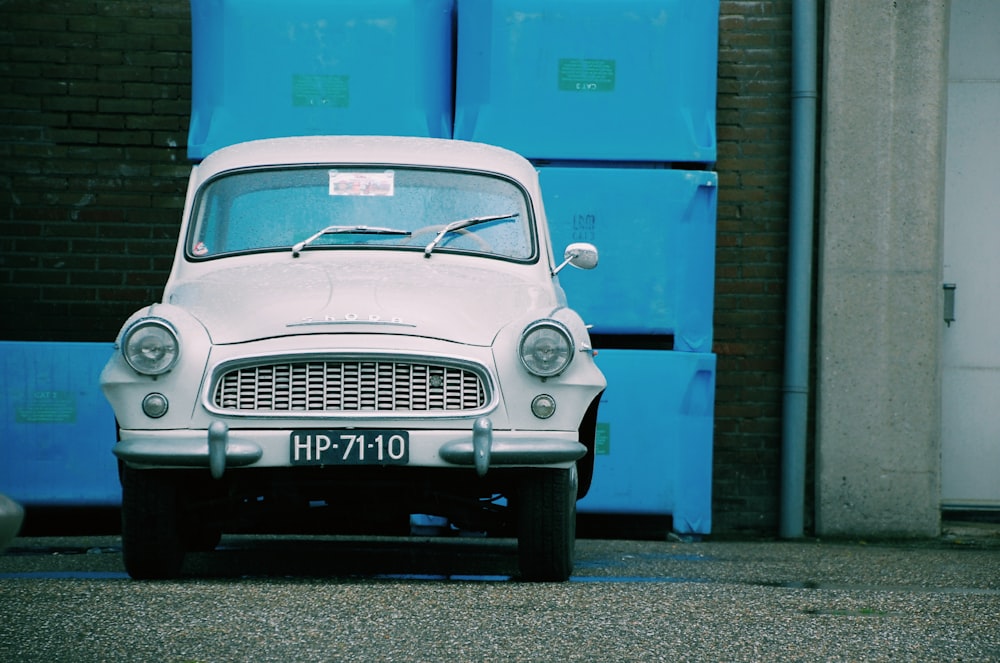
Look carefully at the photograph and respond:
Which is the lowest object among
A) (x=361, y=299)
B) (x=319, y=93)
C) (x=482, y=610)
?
(x=482, y=610)

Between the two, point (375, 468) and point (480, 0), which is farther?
point (480, 0)

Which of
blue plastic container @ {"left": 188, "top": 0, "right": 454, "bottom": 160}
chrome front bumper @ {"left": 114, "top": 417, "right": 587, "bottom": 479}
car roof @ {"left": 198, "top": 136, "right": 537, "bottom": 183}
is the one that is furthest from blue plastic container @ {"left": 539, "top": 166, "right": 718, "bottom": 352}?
chrome front bumper @ {"left": 114, "top": 417, "right": 587, "bottom": 479}

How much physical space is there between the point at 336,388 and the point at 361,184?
1331mm

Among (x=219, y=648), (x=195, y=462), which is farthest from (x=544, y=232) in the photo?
(x=219, y=648)

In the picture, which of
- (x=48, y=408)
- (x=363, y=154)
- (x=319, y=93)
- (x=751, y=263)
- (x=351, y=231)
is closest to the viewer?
(x=351, y=231)

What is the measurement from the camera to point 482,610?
461 centimetres

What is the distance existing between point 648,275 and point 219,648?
14.5 feet

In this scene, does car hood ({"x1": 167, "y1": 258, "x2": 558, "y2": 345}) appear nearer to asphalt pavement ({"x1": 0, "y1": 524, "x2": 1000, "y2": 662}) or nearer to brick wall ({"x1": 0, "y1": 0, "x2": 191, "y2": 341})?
asphalt pavement ({"x1": 0, "y1": 524, "x2": 1000, "y2": 662})

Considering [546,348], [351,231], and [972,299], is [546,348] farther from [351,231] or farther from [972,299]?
[972,299]

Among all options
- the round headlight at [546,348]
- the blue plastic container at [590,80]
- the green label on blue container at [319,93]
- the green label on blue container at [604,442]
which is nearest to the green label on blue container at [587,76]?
the blue plastic container at [590,80]

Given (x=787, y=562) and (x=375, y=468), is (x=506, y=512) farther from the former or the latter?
(x=787, y=562)

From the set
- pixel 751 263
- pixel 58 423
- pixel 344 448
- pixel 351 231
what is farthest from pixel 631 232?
pixel 344 448

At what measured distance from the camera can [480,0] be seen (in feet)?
26.5

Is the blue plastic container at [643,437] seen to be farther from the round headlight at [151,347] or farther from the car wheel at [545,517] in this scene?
the round headlight at [151,347]
